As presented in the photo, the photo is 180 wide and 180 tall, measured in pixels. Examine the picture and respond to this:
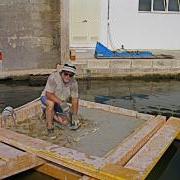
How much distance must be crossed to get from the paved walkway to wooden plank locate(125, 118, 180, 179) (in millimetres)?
6155

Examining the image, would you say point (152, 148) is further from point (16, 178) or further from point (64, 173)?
point (16, 178)

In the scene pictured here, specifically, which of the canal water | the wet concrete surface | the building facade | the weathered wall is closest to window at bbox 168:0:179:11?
the canal water

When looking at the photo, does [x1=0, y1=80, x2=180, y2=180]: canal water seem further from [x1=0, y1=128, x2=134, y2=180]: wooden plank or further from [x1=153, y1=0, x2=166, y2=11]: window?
[x1=0, y1=128, x2=134, y2=180]: wooden plank

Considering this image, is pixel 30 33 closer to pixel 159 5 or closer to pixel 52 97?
pixel 159 5

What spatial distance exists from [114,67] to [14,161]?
8585mm

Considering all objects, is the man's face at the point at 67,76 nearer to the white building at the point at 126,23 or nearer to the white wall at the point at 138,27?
the white building at the point at 126,23

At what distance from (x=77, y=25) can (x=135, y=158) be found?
1016 centimetres

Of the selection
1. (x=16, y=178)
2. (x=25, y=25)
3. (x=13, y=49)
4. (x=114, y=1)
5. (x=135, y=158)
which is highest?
(x=114, y=1)

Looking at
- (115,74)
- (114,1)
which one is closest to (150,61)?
(115,74)

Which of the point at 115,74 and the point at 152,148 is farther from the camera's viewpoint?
the point at 115,74

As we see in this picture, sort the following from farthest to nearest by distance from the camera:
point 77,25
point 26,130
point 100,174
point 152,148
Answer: point 77,25
point 26,130
point 152,148
point 100,174

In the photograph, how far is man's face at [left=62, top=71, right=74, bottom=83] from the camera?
6370mm

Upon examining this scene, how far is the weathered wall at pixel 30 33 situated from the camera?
12.9m

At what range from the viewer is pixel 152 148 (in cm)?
605
